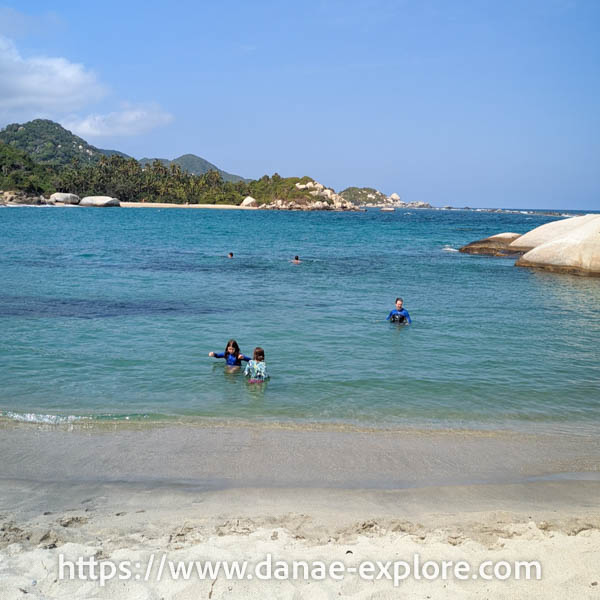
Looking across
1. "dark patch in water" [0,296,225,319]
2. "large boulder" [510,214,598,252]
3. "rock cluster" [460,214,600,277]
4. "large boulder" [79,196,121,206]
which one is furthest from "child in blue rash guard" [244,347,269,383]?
"large boulder" [79,196,121,206]

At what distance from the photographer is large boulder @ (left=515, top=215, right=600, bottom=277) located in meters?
29.0

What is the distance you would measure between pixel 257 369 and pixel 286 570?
6402 mm

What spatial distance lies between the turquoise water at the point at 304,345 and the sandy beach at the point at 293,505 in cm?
104

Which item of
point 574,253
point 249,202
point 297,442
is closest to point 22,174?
point 249,202

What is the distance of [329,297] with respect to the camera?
22266 millimetres

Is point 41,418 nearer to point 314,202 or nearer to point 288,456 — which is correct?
point 288,456

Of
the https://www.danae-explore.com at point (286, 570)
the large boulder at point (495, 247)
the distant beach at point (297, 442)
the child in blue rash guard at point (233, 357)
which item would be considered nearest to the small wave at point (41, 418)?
the distant beach at point (297, 442)

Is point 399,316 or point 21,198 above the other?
point 21,198

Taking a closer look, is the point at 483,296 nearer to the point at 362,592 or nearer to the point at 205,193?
the point at 362,592

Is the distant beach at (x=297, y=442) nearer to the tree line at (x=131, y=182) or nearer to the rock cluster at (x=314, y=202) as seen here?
the tree line at (x=131, y=182)

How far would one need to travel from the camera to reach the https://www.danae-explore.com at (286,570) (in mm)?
5117

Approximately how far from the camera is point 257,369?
37.8ft

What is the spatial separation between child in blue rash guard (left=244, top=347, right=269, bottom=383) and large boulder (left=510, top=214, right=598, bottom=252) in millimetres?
28262

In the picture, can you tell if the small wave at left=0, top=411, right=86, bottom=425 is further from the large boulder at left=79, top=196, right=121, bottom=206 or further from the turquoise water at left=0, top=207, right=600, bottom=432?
the large boulder at left=79, top=196, right=121, bottom=206
